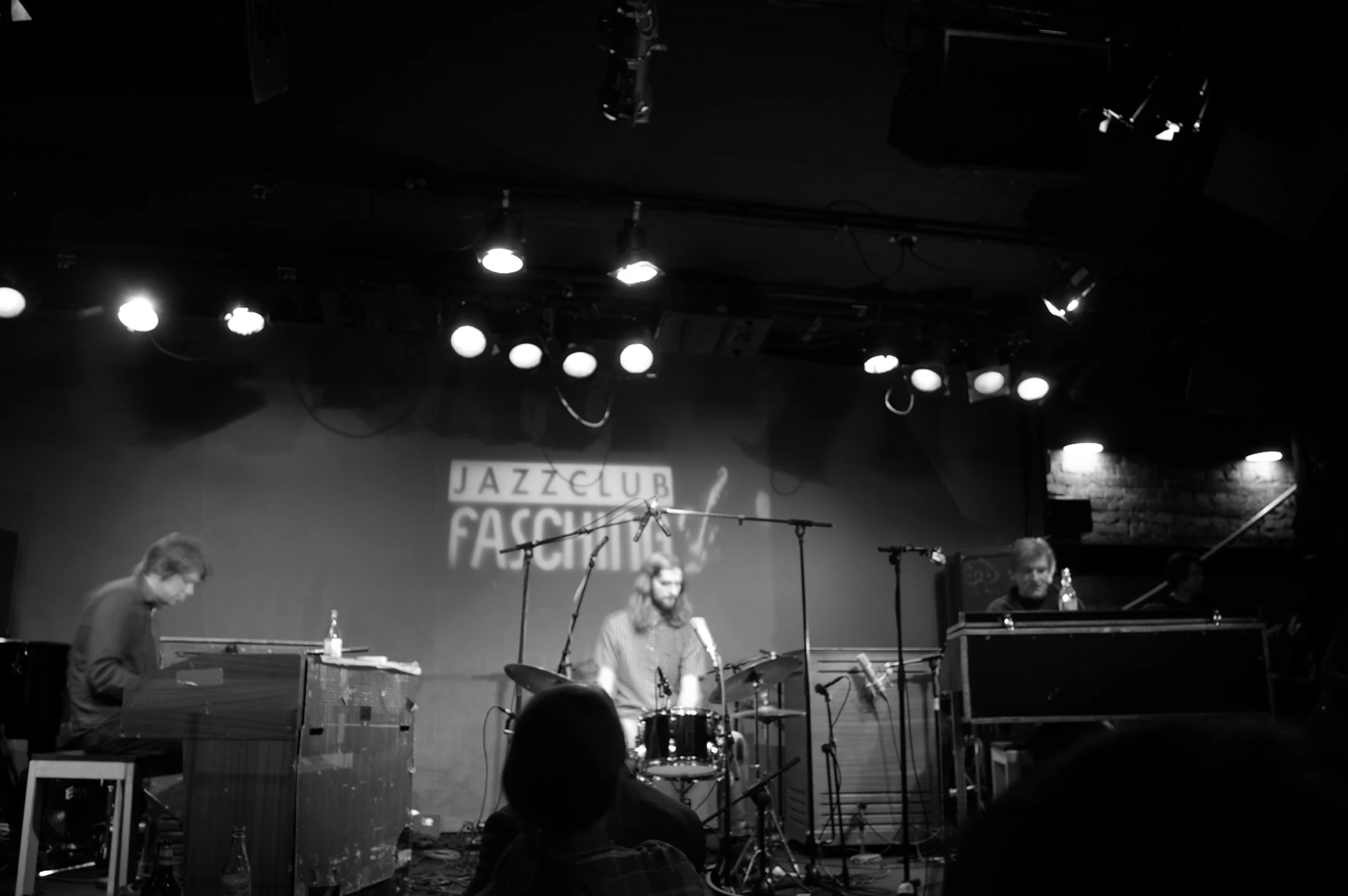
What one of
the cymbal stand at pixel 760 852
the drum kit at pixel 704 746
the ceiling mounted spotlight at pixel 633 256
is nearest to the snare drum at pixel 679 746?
the drum kit at pixel 704 746

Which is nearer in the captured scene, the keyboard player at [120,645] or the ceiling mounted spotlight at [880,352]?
the keyboard player at [120,645]

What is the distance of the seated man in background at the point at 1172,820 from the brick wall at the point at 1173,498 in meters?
8.38

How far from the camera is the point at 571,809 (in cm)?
193

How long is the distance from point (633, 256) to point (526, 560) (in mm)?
2161

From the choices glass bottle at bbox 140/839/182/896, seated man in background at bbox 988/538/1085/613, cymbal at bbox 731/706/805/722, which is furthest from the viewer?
seated man in background at bbox 988/538/1085/613

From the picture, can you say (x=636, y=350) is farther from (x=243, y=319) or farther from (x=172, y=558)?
(x=172, y=558)

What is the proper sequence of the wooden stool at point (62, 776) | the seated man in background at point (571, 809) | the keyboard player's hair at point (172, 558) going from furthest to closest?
the keyboard player's hair at point (172, 558) < the wooden stool at point (62, 776) < the seated man in background at point (571, 809)

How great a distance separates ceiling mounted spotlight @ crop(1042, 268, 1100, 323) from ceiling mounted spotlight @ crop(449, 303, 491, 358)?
3569 millimetres

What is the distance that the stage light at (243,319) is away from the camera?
6.64 meters

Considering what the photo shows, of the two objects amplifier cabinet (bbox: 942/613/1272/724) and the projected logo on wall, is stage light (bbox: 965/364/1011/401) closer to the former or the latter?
the projected logo on wall

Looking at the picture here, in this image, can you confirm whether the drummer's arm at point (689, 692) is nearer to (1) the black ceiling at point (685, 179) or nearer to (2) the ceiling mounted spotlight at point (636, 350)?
(2) the ceiling mounted spotlight at point (636, 350)

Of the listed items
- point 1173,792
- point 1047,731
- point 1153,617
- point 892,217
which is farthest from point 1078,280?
point 1173,792

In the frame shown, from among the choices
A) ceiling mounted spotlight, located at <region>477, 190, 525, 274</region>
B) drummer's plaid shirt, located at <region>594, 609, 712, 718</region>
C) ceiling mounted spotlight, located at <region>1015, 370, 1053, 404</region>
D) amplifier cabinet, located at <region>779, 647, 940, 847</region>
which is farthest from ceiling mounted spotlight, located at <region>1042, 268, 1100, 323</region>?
ceiling mounted spotlight, located at <region>477, 190, 525, 274</region>

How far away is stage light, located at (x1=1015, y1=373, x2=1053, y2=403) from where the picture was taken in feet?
24.2
